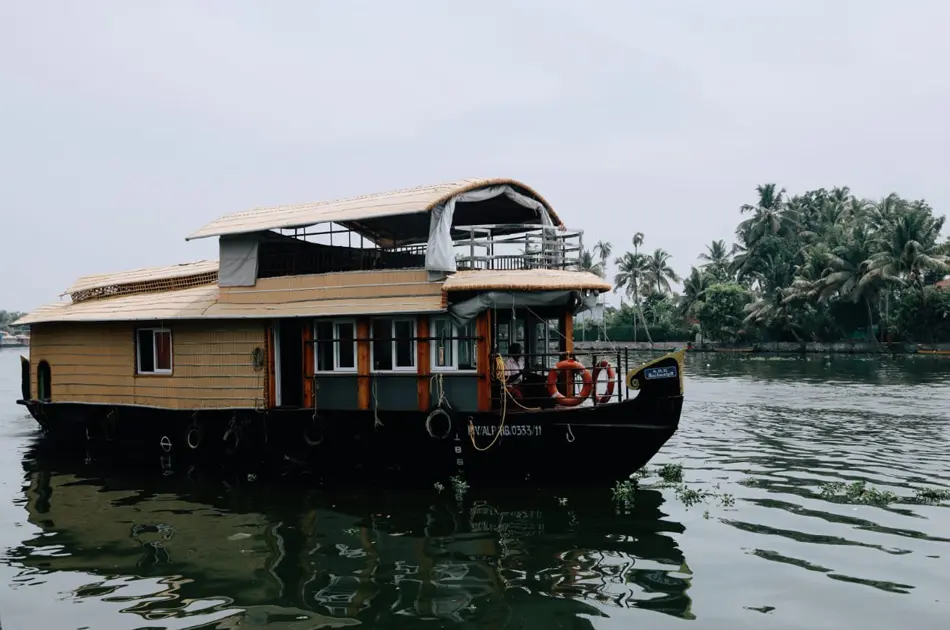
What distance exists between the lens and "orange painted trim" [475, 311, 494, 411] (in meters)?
12.3

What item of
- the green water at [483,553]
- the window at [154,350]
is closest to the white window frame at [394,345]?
the green water at [483,553]

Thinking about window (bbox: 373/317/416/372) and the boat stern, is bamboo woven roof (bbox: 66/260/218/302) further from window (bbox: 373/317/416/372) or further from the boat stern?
the boat stern

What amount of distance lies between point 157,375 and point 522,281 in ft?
24.4

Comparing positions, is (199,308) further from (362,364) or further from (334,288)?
(362,364)

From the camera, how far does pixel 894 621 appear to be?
24.5 feet

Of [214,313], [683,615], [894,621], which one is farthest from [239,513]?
[894,621]

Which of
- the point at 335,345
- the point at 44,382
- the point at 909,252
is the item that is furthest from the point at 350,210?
the point at 909,252

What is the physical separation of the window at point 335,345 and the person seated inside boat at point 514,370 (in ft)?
8.15

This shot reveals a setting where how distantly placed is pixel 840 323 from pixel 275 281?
52.4 m

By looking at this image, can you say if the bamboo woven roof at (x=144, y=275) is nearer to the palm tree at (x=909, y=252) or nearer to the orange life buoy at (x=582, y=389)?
the orange life buoy at (x=582, y=389)

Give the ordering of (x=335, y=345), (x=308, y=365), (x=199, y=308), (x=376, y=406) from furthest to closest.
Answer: (x=199, y=308), (x=308, y=365), (x=335, y=345), (x=376, y=406)

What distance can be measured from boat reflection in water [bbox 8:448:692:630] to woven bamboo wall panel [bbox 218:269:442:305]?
3.03 metres

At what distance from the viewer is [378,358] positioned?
13336 millimetres

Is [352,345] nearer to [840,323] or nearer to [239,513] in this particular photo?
[239,513]
